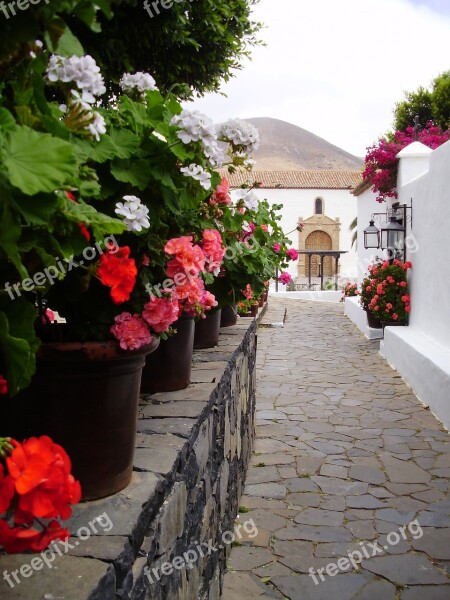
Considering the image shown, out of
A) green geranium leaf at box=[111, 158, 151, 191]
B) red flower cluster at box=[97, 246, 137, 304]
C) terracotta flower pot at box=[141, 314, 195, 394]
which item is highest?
green geranium leaf at box=[111, 158, 151, 191]

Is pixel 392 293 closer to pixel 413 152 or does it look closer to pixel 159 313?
pixel 413 152

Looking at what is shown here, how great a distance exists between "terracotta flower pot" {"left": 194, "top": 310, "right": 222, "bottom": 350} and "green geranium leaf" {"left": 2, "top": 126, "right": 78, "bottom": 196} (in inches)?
98.3

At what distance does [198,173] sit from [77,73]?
0.50 m

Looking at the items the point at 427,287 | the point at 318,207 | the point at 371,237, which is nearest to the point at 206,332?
the point at 427,287

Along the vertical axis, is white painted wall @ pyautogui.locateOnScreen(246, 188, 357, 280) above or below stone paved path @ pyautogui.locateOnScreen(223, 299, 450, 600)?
above

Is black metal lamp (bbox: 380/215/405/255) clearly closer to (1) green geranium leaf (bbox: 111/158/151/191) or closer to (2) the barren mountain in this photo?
(1) green geranium leaf (bbox: 111/158/151/191)

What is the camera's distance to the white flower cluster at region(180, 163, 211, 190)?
1556 millimetres

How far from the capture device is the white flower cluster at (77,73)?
3.68ft

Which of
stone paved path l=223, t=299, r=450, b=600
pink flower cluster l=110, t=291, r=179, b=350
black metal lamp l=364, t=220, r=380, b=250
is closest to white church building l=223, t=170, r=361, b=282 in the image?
black metal lamp l=364, t=220, r=380, b=250

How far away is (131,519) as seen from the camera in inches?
53.5

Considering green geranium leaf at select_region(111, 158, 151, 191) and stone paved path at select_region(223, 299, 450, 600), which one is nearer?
green geranium leaf at select_region(111, 158, 151, 191)

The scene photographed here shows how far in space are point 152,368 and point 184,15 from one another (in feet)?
12.8

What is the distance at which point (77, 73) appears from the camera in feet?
3.71

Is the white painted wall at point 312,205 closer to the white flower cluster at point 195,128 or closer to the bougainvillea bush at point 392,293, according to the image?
the bougainvillea bush at point 392,293
